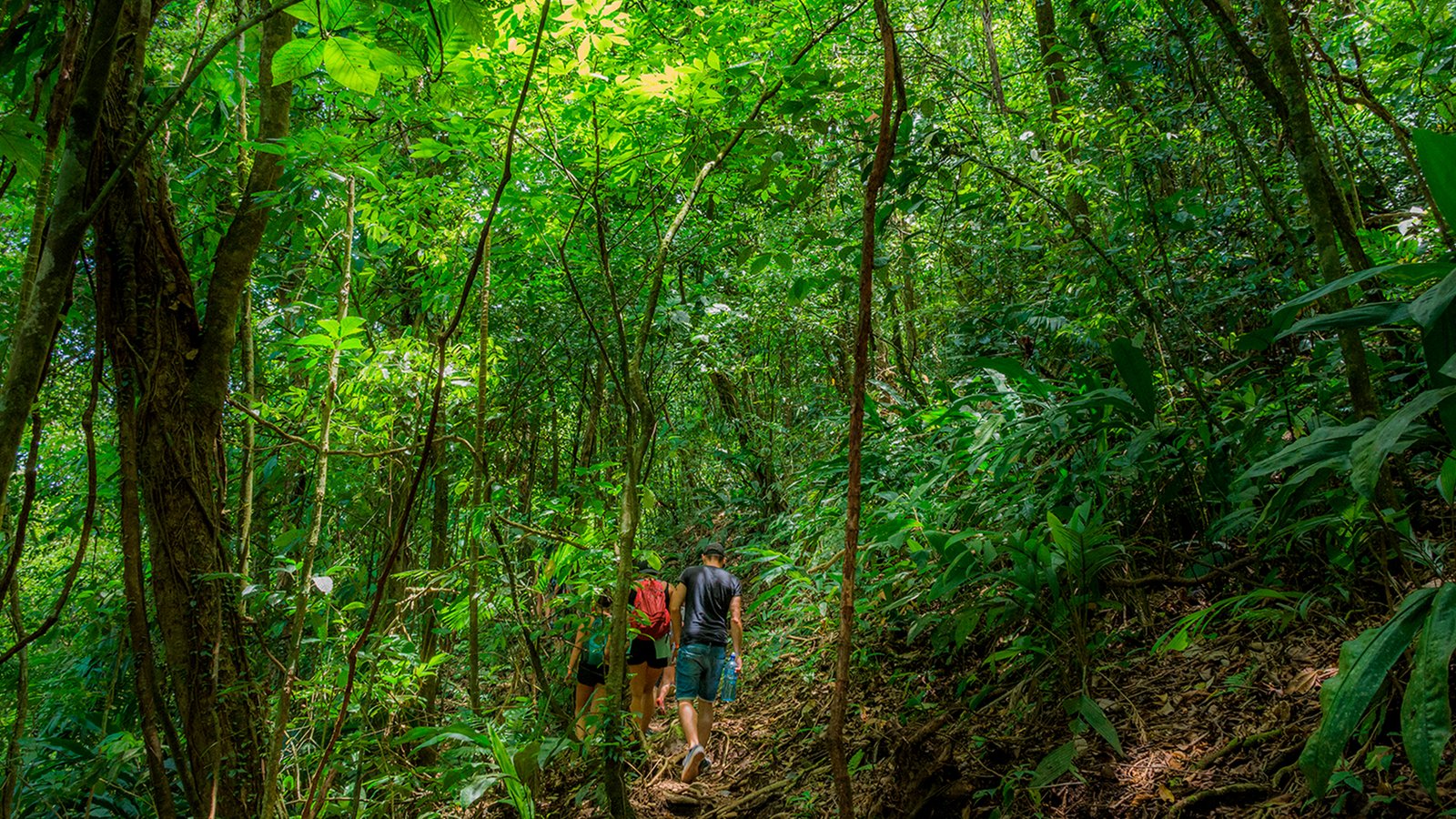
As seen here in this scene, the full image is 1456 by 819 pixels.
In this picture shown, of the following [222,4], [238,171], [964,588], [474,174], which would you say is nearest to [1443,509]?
[964,588]

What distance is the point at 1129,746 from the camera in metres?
2.69

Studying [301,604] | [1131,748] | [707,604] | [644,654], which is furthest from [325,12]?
[644,654]

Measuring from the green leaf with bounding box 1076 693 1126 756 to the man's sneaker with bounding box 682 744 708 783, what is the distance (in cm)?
277

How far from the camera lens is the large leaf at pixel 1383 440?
4.75 ft

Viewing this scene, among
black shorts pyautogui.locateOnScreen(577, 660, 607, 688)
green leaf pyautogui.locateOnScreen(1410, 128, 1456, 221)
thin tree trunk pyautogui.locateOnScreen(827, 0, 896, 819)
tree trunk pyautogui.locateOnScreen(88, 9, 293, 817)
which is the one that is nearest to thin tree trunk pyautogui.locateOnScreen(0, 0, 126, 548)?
tree trunk pyautogui.locateOnScreen(88, 9, 293, 817)

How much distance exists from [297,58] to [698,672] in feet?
15.1

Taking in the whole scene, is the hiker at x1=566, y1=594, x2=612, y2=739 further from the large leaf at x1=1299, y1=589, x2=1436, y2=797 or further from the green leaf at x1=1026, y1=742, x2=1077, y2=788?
the large leaf at x1=1299, y1=589, x2=1436, y2=797

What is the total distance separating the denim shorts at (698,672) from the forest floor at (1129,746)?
3.37ft

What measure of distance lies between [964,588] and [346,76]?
3.27m

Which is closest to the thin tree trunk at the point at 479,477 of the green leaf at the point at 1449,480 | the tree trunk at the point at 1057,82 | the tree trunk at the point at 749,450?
the green leaf at the point at 1449,480

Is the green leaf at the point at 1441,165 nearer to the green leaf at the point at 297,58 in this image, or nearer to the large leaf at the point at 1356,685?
the large leaf at the point at 1356,685

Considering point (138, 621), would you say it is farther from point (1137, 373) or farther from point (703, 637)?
point (703, 637)

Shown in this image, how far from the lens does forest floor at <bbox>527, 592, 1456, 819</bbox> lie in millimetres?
2244

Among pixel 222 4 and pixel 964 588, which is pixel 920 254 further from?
pixel 222 4
